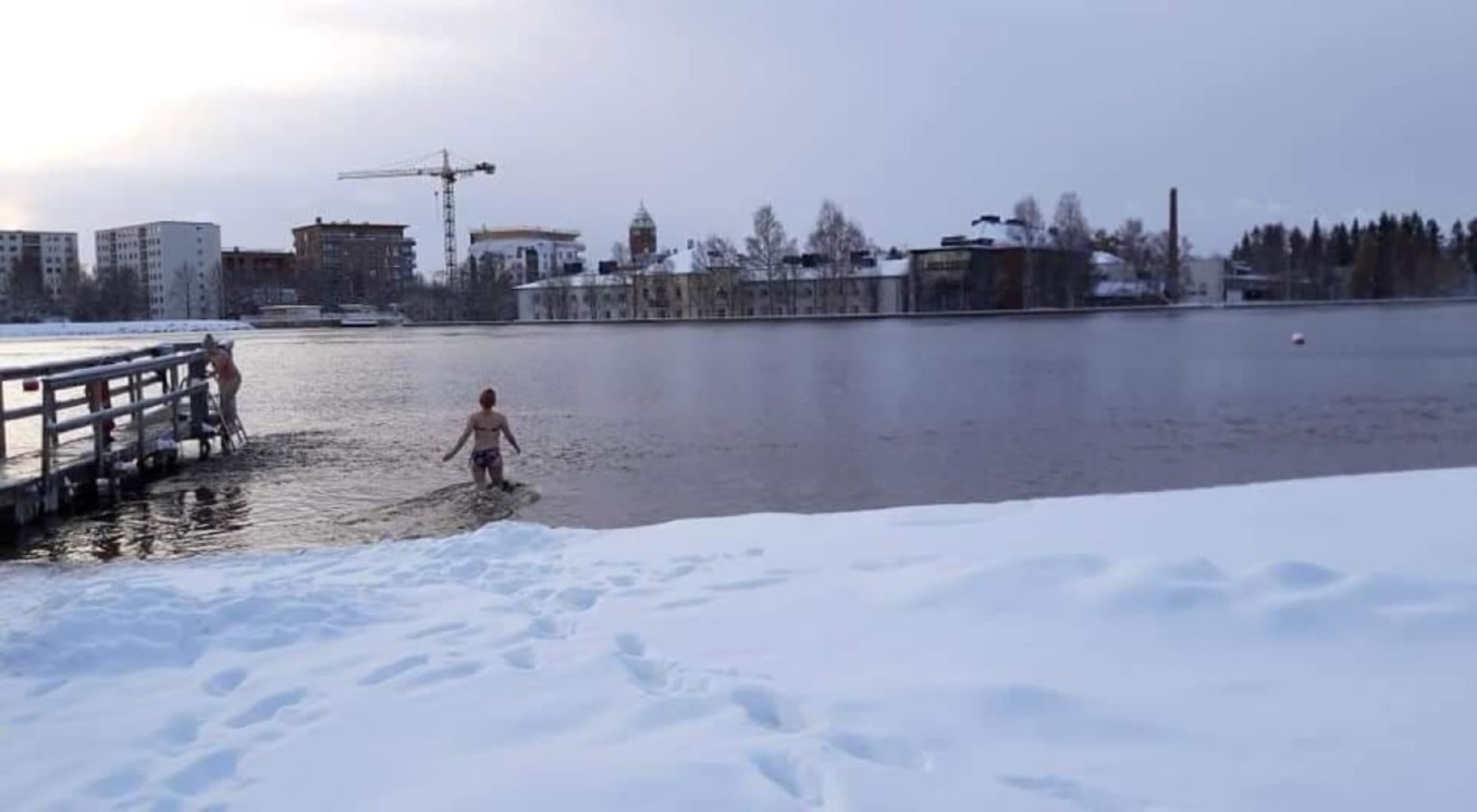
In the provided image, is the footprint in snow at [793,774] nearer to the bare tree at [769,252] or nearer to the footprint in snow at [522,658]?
the footprint in snow at [522,658]

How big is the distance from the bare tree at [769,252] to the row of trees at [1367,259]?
72.4 meters

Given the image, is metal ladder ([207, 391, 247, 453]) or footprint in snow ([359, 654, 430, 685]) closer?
footprint in snow ([359, 654, 430, 685])

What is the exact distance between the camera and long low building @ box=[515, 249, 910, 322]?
501ft

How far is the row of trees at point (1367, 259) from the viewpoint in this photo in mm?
167500

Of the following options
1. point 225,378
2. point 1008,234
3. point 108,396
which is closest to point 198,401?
point 225,378

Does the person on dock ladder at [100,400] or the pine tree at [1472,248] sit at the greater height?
the pine tree at [1472,248]

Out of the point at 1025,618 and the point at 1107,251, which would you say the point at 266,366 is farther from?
the point at 1107,251

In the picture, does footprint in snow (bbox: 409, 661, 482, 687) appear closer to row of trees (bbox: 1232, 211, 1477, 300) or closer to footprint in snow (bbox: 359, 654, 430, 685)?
footprint in snow (bbox: 359, 654, 430, 685)

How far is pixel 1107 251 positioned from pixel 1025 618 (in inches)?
7037

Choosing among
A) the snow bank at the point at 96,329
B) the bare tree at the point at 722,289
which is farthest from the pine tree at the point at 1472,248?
the snow bank at the point at 96,329

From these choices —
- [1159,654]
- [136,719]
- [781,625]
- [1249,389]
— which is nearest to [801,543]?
[781,625]

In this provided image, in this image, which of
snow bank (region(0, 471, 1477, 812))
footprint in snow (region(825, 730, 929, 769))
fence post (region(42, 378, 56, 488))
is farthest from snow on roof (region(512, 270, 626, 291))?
footprint in snow (region(825, 730, 929, 769))

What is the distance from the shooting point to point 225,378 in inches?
927

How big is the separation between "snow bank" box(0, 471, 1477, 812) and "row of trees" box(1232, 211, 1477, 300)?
582ft
